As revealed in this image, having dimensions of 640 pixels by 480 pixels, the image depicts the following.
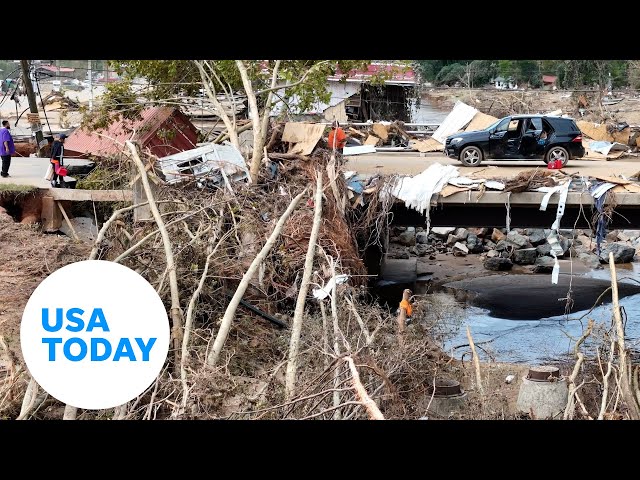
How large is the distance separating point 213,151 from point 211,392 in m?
8.18

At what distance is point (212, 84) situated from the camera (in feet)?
64.1

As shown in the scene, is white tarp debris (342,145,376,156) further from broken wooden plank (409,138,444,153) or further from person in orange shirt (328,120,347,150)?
person in orange shirt (328,120,347,150)

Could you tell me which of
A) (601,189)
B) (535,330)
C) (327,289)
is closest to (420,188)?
(601,189)

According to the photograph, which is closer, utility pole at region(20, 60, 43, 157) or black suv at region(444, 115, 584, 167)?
black suv at region(444, 115, 584, 167)

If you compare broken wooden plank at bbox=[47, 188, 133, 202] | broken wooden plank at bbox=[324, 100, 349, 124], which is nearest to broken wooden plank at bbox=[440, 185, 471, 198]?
broken wooden plank at bbox=[47, 188, 133, 202]

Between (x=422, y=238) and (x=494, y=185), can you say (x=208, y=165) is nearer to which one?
(x=494, y=185)

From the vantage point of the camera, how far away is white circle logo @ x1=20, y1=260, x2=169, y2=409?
323 inches

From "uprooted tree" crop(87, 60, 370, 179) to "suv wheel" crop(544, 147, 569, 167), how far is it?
5.57 meters

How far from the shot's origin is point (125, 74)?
20734 mm

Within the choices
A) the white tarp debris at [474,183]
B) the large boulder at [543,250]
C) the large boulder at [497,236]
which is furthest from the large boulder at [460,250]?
the white tarp debris at [474,183]

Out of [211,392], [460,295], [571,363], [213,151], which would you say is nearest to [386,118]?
[460,295]

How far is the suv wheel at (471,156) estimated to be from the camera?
2223cm

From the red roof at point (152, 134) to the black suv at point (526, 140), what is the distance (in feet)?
23.4
